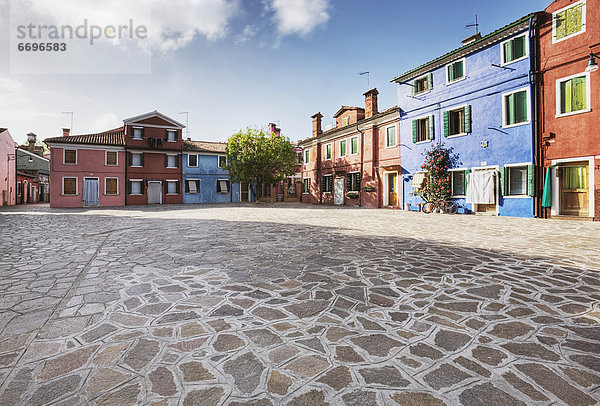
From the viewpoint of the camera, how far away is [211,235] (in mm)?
7992

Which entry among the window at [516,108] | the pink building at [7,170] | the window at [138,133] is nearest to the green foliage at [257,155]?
the window at [138,133]

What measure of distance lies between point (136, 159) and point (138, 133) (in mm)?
2592

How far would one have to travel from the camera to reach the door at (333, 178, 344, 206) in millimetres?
26820

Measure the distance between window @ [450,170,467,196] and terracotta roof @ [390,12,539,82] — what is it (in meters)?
6.32

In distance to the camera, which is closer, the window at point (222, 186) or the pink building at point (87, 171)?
the pink building at point (87, 171)

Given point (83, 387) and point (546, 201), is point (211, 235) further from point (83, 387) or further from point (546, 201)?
point (546, 201)

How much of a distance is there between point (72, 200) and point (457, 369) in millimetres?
32623

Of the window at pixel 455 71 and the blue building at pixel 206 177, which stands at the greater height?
the window at pixel 455 71

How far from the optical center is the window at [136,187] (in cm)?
2916

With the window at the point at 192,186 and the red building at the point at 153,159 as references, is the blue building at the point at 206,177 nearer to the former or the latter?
the window at the point at 192,186

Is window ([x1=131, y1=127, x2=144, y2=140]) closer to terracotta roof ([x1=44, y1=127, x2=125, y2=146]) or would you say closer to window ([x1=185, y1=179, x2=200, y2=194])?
terracotta roof ([x1=44, y1=127, x2=125, y2=146])

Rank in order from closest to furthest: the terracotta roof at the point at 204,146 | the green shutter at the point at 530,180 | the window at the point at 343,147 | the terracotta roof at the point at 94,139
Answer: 1. the green shutter at the point at 530,180
2. the terracotta roof at the point at 94,139
3. the window at the point at 343,147
4. the terracotta roof at the point at 204,146

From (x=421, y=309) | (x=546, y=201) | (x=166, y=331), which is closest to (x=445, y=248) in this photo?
(x=421, y=309)

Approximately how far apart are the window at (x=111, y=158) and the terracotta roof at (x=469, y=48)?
2502 cm
